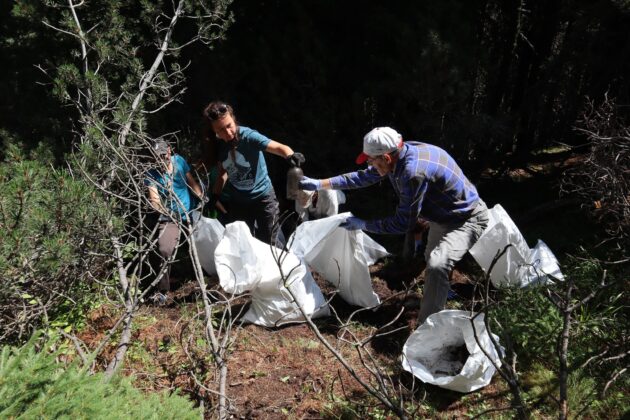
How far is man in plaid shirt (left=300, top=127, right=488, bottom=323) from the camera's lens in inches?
105

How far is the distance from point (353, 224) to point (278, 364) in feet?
3.29

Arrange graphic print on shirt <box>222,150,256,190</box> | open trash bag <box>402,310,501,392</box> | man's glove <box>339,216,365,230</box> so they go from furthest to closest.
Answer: graphic print on shirt <box>222,150,256,190</box> → man's glove <box>339,216,365,230</box> → open trash bag <box>402,310,501,392</box>

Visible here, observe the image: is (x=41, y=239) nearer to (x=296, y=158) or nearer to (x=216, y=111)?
(x=216, y=111)

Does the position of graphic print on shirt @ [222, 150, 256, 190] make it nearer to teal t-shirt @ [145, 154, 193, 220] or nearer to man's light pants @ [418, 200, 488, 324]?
teal t-shirt @ [145, 154, 193, 220]

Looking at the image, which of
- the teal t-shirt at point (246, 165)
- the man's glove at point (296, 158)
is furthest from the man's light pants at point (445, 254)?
the teal t-shirt at point (246, 165)

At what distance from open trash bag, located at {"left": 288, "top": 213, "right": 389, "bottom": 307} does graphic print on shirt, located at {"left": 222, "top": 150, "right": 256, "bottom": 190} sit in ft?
1.70

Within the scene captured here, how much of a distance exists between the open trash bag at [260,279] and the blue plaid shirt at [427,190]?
2.09ft

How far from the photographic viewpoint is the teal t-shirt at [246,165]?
3320 mm

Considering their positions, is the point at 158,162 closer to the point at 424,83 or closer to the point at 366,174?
the point at 366,174

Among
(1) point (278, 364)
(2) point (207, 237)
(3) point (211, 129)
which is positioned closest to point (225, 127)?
(3) point (211, 129)

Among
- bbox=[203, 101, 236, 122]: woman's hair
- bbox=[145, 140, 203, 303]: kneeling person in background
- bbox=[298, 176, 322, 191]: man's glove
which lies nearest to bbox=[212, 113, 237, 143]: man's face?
bbox=[203, 101, 236, 122]: woman's hair

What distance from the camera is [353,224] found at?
3096mm

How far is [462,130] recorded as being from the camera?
180 inches

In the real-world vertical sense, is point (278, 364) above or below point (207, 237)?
below
